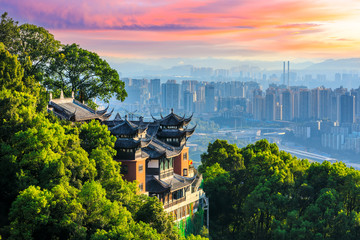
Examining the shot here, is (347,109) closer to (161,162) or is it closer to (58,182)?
(161,162)

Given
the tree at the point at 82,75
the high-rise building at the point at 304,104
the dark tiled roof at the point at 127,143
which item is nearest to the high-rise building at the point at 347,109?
the high-rise building at the point at 304,104

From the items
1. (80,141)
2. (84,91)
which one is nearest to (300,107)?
(84,91)

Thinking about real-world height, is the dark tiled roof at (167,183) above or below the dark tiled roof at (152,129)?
below

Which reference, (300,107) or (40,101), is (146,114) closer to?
(300,107)

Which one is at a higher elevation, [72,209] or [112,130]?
[112,130]

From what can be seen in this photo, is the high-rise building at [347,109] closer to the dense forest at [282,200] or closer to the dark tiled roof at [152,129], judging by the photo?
the dense forest at [282,200]

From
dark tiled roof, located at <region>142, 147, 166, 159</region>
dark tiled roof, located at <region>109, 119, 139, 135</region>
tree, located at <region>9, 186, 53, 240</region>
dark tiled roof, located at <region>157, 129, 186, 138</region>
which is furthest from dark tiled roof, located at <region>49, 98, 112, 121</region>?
tree, located at <region>9, 186, 53, 240</region>

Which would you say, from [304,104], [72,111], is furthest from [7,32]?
[304,104]
